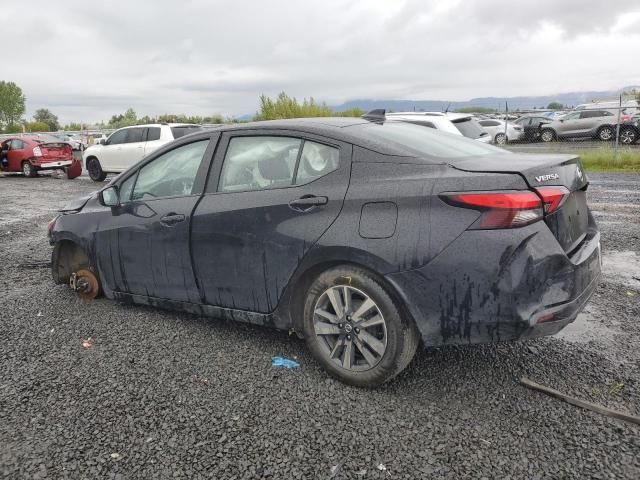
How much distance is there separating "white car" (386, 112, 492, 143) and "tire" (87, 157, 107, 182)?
10541 mm

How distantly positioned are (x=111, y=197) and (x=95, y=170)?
1383cm

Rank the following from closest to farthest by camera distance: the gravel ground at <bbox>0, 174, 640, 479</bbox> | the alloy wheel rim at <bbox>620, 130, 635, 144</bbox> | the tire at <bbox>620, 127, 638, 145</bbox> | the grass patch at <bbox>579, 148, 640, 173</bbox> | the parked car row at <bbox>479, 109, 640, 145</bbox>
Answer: the gravel ground at <bbox>0, 174, 640, 479</bbox> → the grass patch at <bbox>579, 148, 640, 173</bbox> → the tire at <bbox>620, 127, 638, 145</bbox> → the alloy wheel rim at <bbox>620, 130, 635, 144</bbox> → the parked car row at <bbox>479, 109, 640, 145</bbox>

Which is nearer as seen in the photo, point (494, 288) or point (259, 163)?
point (494, 288)

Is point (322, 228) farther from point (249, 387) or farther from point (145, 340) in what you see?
point (145, 340)

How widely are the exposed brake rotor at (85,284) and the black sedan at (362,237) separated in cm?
66

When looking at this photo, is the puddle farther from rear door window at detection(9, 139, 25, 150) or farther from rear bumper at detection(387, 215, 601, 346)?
rear door window at detection(9, 139, 25, 150)

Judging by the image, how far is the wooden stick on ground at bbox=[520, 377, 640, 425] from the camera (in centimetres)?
268

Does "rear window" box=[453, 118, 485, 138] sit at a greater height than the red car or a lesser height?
greater

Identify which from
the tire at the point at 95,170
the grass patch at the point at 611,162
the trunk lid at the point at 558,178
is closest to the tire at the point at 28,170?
the tire at the point at 95,170

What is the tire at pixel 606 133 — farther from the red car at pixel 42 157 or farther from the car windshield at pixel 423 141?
the car windshield at pixel 423 141

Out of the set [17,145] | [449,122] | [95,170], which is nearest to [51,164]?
[17,145]

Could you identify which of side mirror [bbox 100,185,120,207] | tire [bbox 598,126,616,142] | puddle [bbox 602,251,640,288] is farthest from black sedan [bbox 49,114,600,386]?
tire [bbox 598,126,616,142]

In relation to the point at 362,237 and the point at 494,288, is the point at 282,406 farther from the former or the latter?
the point at 494,288

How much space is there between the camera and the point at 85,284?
4.64 m
